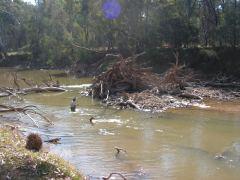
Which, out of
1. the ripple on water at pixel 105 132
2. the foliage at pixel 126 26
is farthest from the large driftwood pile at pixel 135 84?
the foliage at pixel 126 26

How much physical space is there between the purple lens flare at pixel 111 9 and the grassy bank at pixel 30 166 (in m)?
40.7

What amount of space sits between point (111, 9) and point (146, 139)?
34.8m

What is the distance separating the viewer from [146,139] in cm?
1850

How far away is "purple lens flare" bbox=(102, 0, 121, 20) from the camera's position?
5094 cm

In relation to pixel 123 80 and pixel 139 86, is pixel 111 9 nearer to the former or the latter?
pixel 139 86

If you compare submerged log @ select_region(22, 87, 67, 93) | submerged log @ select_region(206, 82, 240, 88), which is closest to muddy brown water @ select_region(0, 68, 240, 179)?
submerged log @ select_region(22, 87, 67, 93)

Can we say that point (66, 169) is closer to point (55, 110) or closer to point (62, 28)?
point (55, 110)

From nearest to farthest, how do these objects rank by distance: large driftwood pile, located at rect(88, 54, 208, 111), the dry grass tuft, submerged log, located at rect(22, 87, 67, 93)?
1. the dry grass tuft
2. large driftwood pile, located at rect(88, 54, 208, 111)
3. submerged log, located at rect(22, 87, 67, 93)

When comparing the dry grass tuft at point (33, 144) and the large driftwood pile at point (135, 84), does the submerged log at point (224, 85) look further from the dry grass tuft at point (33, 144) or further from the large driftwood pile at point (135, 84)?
the dry grass tuft at point (33, 144)

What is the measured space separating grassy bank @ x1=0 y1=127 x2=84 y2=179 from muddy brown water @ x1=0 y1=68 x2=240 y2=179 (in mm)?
2127

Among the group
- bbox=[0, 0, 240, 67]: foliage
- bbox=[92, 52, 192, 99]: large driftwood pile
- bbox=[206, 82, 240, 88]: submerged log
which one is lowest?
bbox=[206, 82, 240, 88]: submerged log

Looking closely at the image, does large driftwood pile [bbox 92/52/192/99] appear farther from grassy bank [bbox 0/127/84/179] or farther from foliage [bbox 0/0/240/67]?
grassy bank [bbox 0/127/84/179]

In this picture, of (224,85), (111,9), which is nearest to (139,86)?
(224,85)

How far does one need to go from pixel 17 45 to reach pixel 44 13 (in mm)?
12313
